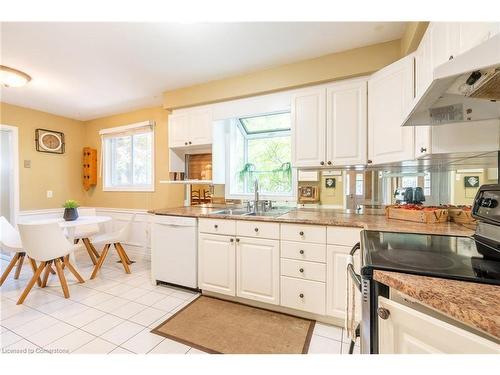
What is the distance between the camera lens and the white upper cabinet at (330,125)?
2035 millimetres

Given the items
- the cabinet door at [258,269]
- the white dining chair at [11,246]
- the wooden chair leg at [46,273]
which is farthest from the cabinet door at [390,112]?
the white dining chair at [11,246]

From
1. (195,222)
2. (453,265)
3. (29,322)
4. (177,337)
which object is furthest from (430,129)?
(29,322)

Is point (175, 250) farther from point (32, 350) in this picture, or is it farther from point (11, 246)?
point (11, 246)

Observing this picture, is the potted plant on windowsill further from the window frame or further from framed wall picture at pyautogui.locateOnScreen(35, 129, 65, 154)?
the window frame

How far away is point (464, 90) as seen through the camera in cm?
97

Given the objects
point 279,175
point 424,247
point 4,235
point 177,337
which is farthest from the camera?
point 279,175

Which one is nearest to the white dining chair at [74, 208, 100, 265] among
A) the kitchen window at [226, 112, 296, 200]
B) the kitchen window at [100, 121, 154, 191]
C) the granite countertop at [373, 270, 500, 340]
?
the kitchen window at [100, 121, 154, 191]

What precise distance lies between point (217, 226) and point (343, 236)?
1.12 metres

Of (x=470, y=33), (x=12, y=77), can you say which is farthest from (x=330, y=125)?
(x=12, y=77)

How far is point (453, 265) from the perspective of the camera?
843mm

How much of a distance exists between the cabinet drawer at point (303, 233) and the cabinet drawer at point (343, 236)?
0.15 feet

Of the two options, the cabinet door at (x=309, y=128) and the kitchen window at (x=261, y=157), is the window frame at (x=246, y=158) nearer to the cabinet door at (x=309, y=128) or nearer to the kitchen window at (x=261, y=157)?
the kitchen window at (x=261, y=157)
